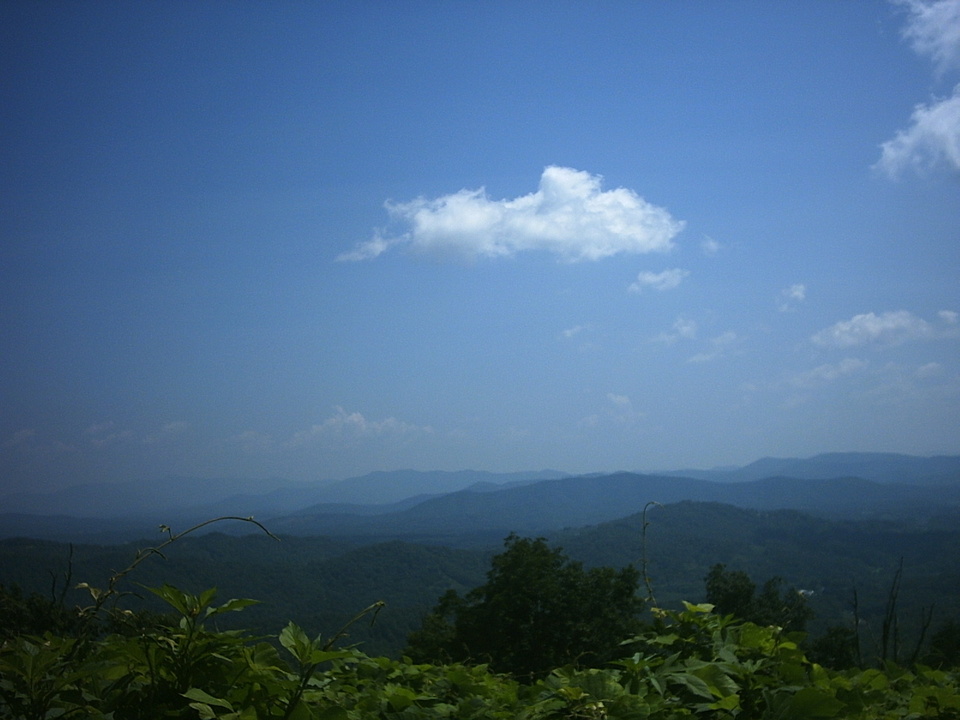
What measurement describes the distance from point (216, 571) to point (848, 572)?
354 ft

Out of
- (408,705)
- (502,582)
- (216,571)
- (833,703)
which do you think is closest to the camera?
(833,703)

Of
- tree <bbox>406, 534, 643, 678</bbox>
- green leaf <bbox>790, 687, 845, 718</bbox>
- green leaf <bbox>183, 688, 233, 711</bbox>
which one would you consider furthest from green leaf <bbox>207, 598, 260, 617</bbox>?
tree <bbox>406, 534, 643, 678</bbox>

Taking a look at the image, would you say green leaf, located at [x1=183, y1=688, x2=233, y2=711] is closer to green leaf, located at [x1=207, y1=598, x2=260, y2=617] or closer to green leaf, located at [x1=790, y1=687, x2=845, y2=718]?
green leaf, located at [x1=207, y1=598, x2=260, y2=617]

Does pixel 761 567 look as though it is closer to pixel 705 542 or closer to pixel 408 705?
pixel 705 542

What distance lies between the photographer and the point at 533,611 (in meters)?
29.4

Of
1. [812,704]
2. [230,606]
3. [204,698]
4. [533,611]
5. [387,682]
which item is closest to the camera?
[204,698]

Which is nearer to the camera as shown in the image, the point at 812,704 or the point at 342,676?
the point at 812,704

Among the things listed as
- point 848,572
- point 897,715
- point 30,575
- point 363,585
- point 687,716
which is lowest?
point 848,572

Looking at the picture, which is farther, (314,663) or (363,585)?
(363,585)

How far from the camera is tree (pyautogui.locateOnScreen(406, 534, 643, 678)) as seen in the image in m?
28.3

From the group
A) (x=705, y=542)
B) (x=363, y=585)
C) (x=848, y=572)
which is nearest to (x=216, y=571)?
(x=363, y=585)

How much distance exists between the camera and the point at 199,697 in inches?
50.0

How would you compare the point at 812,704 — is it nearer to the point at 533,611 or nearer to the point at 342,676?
the point at 342,676

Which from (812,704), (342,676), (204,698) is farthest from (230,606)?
(812,704)
